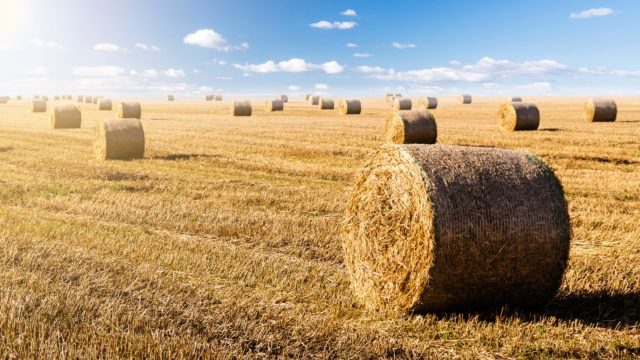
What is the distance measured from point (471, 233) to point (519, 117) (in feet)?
75.0

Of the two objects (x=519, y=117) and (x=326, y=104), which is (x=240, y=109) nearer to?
(x=326, y=104)

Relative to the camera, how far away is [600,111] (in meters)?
32.6

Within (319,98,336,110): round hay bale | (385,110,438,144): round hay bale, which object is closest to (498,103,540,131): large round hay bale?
(385,110,438,144): round hay bale

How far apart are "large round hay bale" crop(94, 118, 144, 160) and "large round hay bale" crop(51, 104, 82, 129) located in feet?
38.3

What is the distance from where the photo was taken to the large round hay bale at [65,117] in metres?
29.8

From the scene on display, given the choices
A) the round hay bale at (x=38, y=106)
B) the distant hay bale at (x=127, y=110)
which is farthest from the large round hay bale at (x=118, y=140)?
the round hay bale at (x=38, y=106)

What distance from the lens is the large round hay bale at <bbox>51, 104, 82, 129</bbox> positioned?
29.8 meters

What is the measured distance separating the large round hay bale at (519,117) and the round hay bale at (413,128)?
21.8 ft

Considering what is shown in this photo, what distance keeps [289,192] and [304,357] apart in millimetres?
8398

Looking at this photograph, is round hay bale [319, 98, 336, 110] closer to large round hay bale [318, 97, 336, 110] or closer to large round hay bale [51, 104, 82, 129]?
large round hay bale [318, 97, 336, 110]

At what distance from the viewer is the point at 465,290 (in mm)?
6195

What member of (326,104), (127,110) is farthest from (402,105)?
(127,110)

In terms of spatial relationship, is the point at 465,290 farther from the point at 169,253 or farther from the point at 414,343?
the point at 169,253

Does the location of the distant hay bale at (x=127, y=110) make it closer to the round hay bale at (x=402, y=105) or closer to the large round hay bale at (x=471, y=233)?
the round hay bale at (x=402, y=105)
